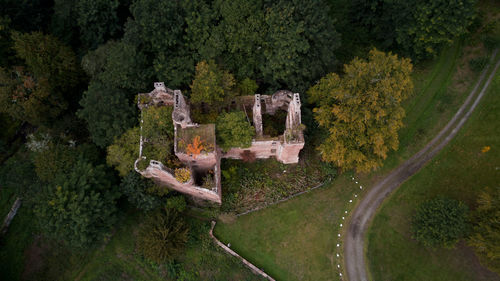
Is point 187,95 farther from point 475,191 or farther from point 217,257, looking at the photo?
point 475,191

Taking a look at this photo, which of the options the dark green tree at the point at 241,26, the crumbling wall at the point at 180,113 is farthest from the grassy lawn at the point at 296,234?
the dark green tree at the point at 241,26

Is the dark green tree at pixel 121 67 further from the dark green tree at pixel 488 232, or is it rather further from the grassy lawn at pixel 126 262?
the dark green tree at pixel 488 232

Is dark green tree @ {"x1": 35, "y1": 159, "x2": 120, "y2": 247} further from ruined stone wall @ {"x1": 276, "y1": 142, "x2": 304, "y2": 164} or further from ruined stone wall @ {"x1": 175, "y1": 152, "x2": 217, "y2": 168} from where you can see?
ruined stone wall @ {"x1": 276, "y1": 142, "x2": 304, "y2": 164}

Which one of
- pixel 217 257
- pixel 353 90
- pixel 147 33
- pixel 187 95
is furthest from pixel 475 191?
pixel 147 33

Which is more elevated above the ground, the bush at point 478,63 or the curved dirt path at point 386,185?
the bush at point 478,63

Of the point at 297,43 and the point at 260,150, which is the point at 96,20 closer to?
the point at 297,43

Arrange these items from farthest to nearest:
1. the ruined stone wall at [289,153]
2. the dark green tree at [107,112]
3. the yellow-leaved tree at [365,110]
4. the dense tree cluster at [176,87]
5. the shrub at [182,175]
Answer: the dark green tree at [107,112], the ruined stone wall at [289,153], the dense tree cluster at [176,87], the shrub at [182,175], the yellow-leaved tree at [365,110]
